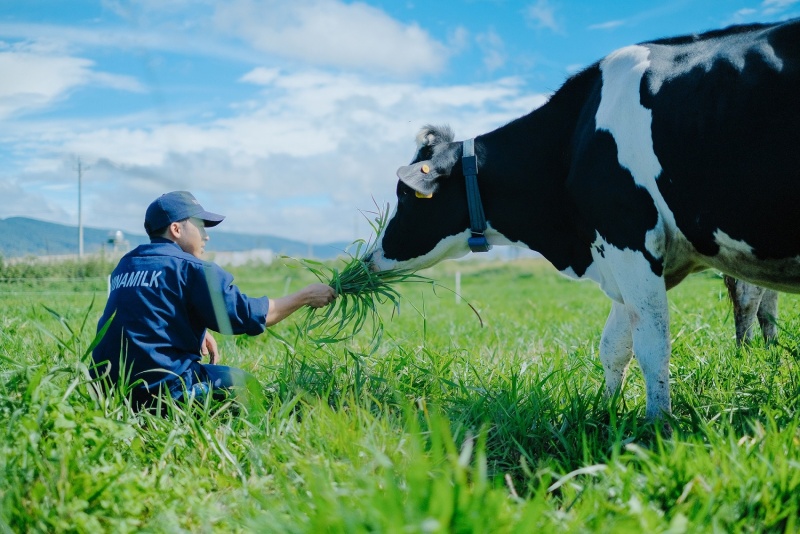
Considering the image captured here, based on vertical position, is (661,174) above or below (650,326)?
above

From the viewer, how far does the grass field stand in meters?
2.15

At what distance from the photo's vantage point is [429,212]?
4.65 m

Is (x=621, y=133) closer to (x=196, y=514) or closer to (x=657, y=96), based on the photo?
(x=657, y=96)

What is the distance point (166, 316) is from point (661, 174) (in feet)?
8.85

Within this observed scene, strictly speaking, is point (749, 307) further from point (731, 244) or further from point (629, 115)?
point (629, 115)

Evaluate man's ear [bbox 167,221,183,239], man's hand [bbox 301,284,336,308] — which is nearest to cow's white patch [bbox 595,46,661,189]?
man's hand [bbox 301,284,336,308]

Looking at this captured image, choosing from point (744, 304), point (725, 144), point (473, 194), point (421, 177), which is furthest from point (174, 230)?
point (744, 304)

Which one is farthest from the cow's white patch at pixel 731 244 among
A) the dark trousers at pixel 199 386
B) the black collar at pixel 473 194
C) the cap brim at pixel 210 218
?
the cap brim at pixel 210 218

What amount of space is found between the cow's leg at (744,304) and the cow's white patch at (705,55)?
2133 mm

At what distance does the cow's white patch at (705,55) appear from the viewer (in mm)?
3327

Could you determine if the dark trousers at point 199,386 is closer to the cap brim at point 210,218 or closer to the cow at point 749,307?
the cap brim at point 210,218

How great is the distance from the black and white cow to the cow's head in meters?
0.09

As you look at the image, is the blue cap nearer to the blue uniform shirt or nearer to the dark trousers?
the blue uniform shirt

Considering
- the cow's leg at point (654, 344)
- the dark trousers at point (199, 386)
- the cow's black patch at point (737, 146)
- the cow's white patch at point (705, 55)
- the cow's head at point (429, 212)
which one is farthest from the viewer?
the cow's head at point (429, 212)
